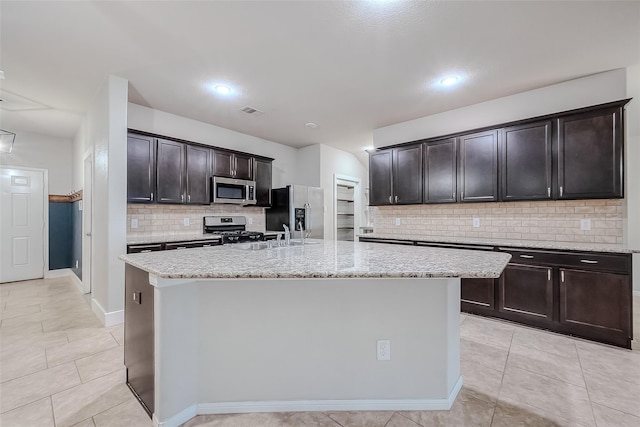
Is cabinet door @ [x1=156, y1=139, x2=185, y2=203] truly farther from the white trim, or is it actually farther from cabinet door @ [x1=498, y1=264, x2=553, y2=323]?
cabinet door @ [x1=498, y1=264, x2=553, y2=323]

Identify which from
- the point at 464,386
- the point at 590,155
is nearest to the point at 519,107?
the point at 590,155

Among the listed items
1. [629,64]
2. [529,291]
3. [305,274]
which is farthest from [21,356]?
[629,64]

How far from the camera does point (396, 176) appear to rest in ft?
14.4

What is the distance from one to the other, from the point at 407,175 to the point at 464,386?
2915 millimetres

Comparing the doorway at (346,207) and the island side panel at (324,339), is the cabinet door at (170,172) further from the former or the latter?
the doorway at (346,207)

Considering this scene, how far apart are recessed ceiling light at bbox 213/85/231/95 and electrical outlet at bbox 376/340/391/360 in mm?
3106

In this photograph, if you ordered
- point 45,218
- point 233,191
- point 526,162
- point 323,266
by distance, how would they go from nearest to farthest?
point 323,266 < point 526,162 < point 233,191 < point 45,218

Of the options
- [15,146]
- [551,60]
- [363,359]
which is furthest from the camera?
[15,146]

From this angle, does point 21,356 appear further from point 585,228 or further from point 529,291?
point 585,228

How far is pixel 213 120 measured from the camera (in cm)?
448

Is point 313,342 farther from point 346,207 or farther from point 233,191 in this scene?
point 346,207

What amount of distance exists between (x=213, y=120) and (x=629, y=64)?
4.97 metres

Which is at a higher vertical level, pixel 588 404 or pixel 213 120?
pixel 213 120

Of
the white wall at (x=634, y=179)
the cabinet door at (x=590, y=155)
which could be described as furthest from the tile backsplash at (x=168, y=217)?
the white wall at (x=634, y=179)
